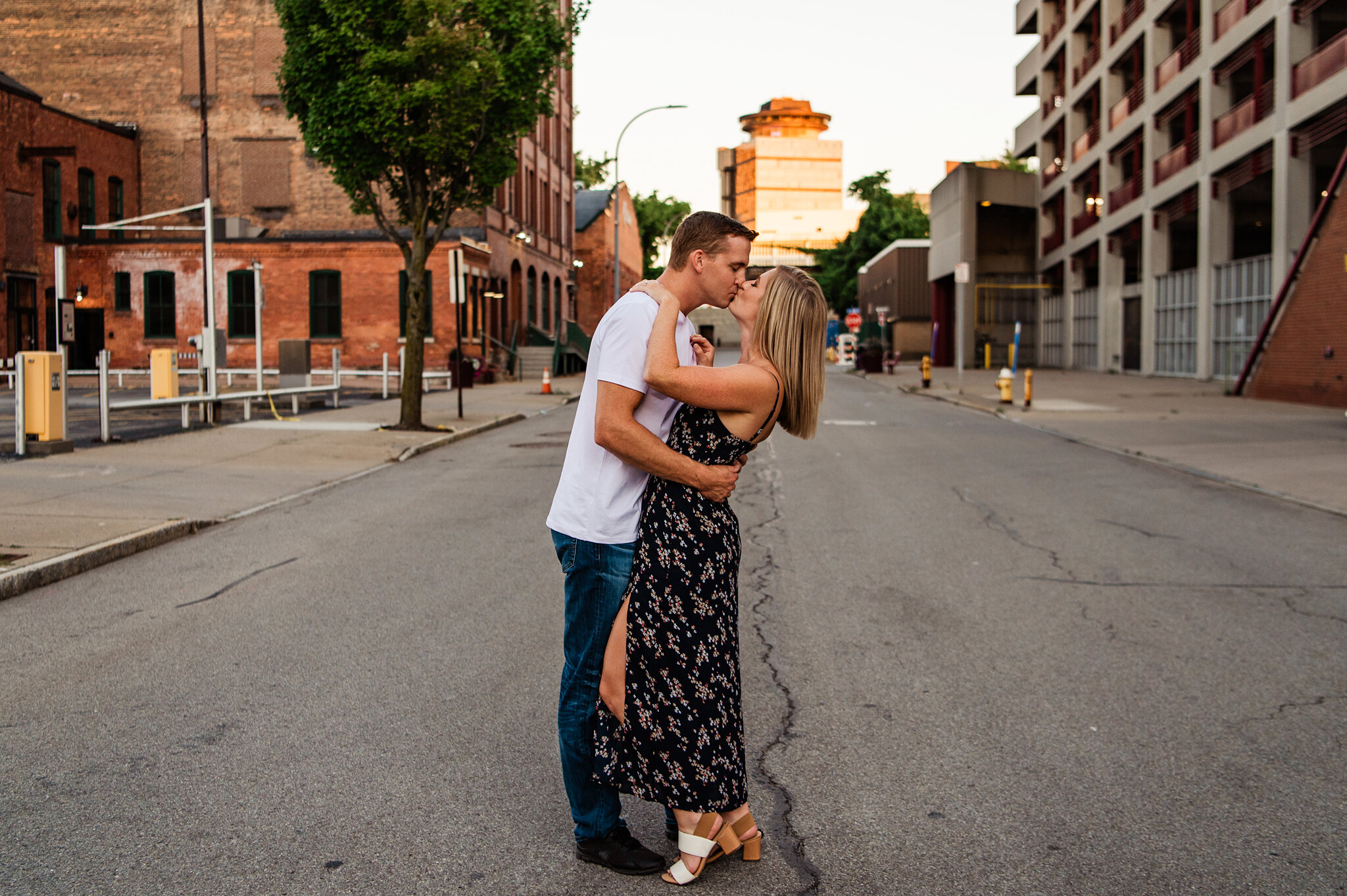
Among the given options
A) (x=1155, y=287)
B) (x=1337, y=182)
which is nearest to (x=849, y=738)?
(x=1337, y=182)

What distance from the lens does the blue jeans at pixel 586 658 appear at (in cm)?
326

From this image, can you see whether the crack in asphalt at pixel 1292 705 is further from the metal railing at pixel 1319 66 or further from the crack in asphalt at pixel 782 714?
the metal railing at pixel 1319 66

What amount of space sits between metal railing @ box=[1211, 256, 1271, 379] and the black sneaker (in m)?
29.5

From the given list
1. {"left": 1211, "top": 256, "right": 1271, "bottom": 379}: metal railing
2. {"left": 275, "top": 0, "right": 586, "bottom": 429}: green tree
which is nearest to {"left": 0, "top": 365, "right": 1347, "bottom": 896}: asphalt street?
{"left": 275, "top": 0, "right": 586, "bottom": 429}: green tree

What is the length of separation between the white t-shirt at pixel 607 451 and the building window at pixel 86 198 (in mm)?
39931

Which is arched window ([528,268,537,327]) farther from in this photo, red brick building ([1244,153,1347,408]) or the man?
the man

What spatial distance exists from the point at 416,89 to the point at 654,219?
73987mm

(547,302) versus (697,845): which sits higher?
(547,302)

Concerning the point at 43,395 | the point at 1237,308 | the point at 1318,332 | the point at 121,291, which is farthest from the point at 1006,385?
the point at 121,291

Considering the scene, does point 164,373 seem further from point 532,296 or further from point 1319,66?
point 532,296

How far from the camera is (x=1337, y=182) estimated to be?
22.7 m

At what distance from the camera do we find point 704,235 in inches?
125

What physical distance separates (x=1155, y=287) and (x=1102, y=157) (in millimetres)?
8090

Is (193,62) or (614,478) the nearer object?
(614,478)
